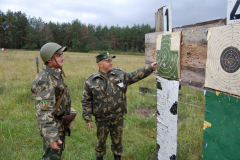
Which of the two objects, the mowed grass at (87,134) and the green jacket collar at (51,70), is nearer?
the green jacket collar at (51,70)

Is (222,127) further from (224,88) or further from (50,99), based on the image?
(50,99)

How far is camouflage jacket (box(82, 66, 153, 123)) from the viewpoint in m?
2.58

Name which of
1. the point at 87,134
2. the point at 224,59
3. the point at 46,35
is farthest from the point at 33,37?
the point at 224,59

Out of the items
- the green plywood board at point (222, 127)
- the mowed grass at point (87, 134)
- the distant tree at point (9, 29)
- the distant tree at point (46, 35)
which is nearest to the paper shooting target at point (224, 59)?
the green plywood board at point (222, 127)

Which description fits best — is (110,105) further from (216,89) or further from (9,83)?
(9,83)

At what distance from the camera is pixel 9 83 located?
694cm

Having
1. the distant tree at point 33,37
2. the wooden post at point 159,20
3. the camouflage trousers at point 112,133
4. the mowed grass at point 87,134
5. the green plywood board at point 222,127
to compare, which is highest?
the distant tree at point 33,37

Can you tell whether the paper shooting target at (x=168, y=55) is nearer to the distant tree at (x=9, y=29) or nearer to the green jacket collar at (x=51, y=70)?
the green jacket collar at (x=51, y=70)

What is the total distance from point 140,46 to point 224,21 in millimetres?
59120

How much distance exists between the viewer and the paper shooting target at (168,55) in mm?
2176

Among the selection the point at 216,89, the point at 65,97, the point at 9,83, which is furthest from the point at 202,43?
the point at 9,83

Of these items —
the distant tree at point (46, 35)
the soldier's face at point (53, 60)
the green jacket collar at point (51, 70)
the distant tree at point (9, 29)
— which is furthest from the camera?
the distant tree at point (46, 35)

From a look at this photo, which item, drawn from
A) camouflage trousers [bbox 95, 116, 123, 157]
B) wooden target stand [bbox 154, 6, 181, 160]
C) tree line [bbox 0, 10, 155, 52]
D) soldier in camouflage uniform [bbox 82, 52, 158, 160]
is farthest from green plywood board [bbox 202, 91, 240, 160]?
tree line [bbox 0, 10, 155, 52]

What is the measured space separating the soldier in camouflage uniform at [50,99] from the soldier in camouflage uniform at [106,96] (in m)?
0.42
